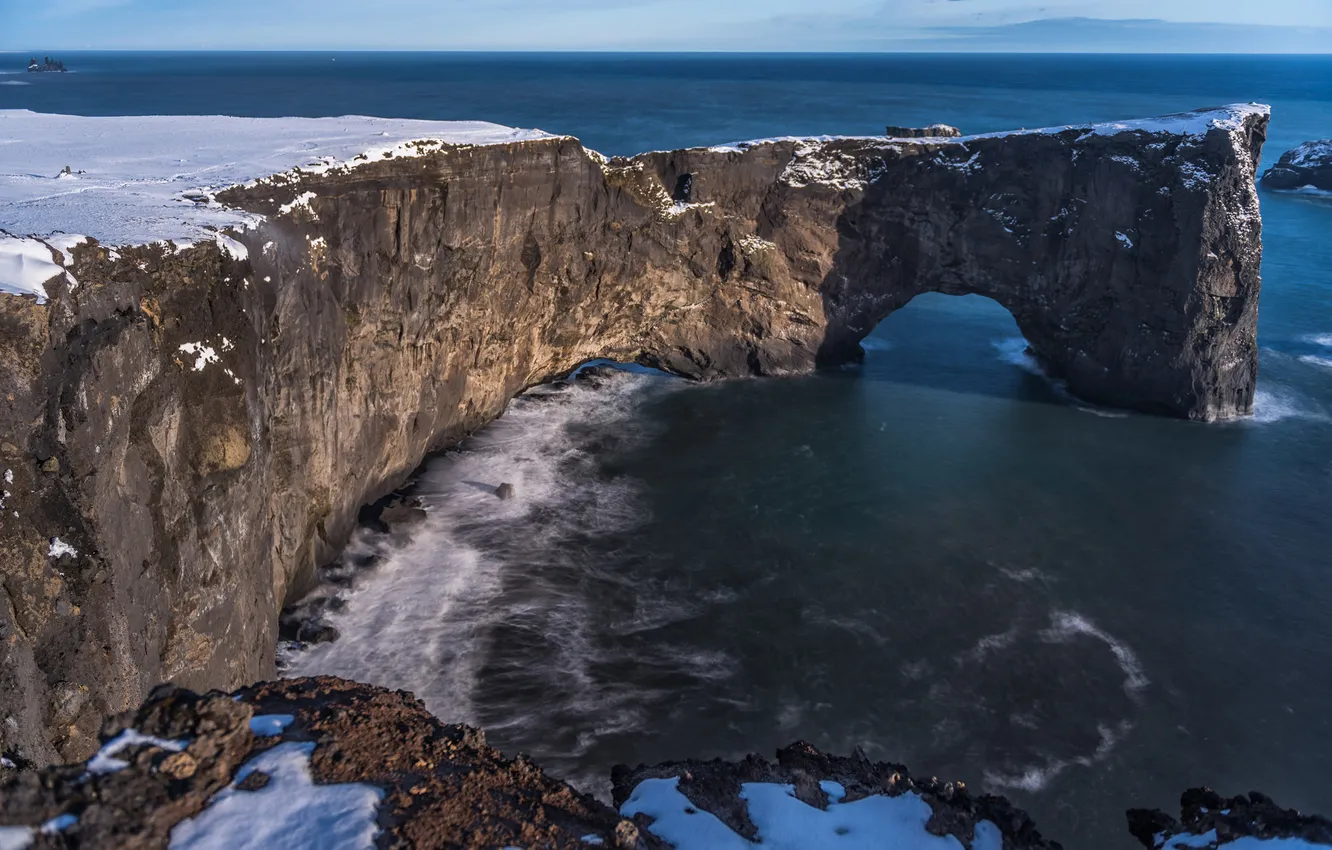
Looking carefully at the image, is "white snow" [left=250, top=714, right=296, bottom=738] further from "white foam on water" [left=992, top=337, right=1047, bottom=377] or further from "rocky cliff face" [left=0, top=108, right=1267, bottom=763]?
"white foam on water" [left=992, top=337, right=1047, bottom=377]

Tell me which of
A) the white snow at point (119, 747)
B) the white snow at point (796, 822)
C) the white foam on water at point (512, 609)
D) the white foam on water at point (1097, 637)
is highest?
the white snow at point (119, 747)

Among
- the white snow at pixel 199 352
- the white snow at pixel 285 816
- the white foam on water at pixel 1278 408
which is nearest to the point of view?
the white snow at pixel 285 816

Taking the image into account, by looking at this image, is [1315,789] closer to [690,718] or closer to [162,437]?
[690,718]

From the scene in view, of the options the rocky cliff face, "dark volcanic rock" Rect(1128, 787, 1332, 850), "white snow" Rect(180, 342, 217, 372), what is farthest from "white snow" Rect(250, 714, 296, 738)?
"dark volcanic rock" Rect(1128, 787, 1332, 850)

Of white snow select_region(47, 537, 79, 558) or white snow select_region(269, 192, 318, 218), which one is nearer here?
white snow select_region(47, 537, 79, 558)

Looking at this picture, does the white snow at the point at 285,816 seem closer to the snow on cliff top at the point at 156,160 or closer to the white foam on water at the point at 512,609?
the white foam on water at the point at 512,609

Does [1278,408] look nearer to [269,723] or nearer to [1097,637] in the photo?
[1097,637]

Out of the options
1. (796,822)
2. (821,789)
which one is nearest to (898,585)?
(821,789)

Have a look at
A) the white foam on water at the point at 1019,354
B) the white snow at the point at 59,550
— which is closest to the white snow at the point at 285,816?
the white snow at the point at 59,550
